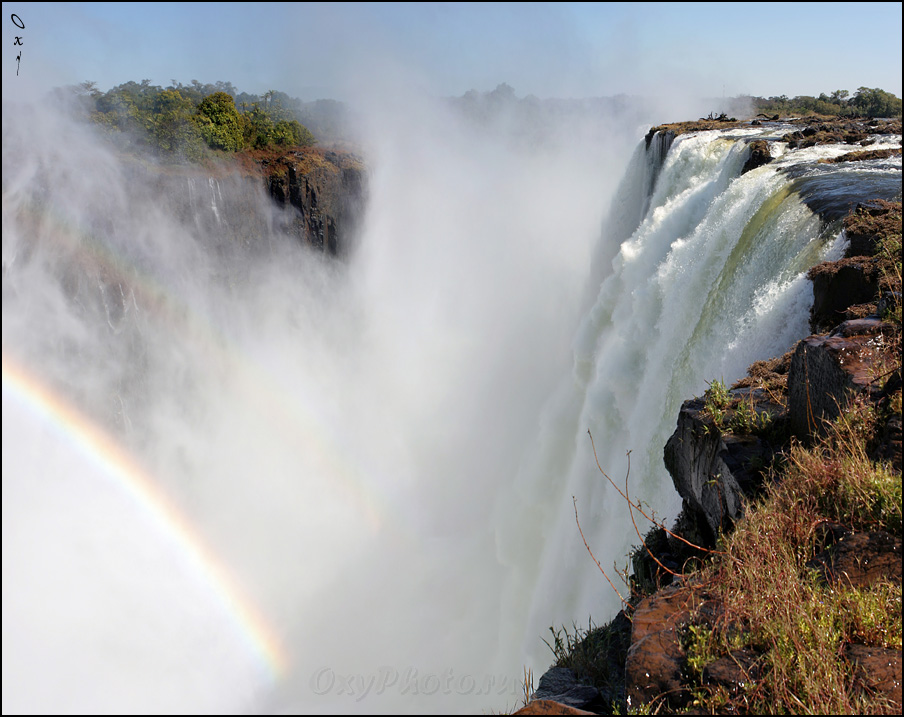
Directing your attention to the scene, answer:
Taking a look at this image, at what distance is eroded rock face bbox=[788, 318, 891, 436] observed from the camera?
11.4 ft

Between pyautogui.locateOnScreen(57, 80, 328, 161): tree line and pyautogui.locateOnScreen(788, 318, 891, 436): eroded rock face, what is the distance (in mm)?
20982

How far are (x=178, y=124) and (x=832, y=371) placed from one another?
22306 millimetres

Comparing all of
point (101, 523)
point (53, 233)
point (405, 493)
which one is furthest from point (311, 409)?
point (53, 233)

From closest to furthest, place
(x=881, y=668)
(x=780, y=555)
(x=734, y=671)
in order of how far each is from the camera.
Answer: (x=881, y=668) → (x=734, y=671) → (x=780, y=555)

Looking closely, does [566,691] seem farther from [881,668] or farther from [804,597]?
[881,668]

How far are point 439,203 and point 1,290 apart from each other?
20.4 m

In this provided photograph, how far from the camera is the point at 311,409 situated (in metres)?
22.1

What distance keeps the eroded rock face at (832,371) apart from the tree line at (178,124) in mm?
20982

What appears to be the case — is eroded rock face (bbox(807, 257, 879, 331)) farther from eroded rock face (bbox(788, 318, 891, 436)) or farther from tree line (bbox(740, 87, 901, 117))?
tree line (bbox(740, 87, 901, 117))

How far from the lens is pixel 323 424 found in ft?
71.4

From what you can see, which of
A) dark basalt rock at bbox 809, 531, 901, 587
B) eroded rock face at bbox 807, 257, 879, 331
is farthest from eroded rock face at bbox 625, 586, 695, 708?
eroded rock face at bbox 807, 257, 879, 331

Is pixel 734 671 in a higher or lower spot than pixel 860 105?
lower

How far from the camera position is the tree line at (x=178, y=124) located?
62.8ft

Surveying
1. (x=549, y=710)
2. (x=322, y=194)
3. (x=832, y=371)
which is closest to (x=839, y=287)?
(x=832, y=371)
